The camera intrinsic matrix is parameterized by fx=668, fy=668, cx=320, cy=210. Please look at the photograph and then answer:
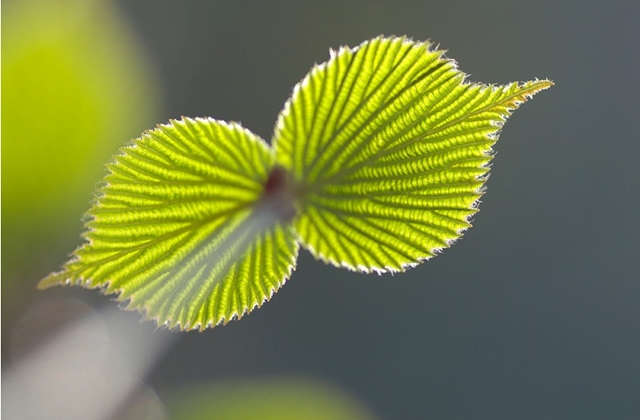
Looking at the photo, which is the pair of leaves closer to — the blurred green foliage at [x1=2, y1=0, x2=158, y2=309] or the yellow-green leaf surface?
the yellow-green leaf surface

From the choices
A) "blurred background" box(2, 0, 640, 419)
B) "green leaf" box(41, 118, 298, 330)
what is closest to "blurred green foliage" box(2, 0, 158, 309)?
"green leaf" box(41, 118, 298, 330)

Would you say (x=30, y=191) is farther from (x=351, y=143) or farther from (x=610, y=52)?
(x=610, y=52)

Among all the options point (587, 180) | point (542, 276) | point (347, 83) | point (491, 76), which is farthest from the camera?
point (587, 180)

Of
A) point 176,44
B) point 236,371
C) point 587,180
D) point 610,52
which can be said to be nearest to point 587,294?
point 587,180

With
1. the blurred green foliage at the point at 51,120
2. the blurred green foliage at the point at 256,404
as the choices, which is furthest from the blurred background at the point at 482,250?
the blurred green foliage at the point at 256,404

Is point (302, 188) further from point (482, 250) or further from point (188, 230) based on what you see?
point (482, 250)

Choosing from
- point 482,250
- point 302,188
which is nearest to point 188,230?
point 302,188

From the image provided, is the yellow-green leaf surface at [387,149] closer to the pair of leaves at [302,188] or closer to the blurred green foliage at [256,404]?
the pair of leaves at [302,188]

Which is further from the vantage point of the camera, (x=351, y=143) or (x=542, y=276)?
(x=542, y=276)

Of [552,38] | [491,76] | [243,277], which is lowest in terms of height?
[243,277]
